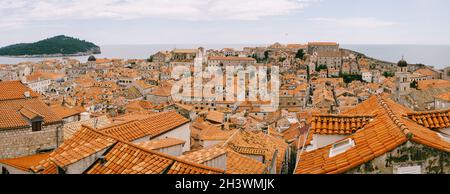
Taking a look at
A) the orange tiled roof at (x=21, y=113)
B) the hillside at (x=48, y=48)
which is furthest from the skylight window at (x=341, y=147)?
the hillside at (x=48, y=48)

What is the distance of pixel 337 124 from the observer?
215 inches

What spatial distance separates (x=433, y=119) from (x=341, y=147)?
156 centimetres

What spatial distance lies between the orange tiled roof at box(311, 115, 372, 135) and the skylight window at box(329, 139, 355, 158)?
0.38 metres

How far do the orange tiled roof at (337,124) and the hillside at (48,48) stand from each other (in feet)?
438

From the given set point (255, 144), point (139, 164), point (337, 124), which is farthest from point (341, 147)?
point (255, 144)

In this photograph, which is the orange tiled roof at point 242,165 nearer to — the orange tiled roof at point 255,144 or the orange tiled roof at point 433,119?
the orange tiled roof at point 255,144

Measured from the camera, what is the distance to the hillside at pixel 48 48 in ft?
436

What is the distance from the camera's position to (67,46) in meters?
150

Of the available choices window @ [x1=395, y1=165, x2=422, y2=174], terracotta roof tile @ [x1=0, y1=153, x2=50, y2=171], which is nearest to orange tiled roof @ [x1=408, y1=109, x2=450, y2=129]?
window @ [x1=395, y1=165, x2=422, y2=174]

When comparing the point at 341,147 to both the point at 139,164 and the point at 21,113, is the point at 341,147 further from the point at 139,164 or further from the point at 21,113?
the point at 21,113

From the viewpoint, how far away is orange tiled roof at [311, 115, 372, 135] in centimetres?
530

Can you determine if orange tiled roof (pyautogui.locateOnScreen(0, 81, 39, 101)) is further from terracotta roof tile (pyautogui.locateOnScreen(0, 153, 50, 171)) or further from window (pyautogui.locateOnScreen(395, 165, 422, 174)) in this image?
window (pyautogui.locateOnScreen(395, 165, 422, 174))

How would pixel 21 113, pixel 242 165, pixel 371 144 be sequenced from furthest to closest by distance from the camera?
pixel 21 113, pixel 242 165, pixel 371 144

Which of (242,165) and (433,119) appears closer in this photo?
(433,119)
